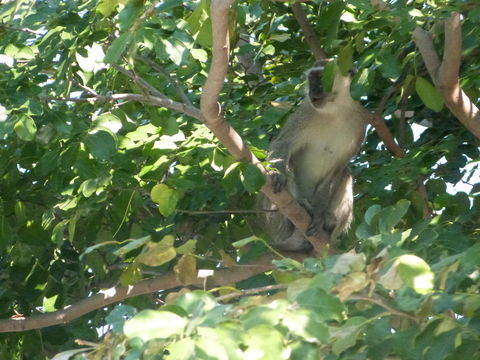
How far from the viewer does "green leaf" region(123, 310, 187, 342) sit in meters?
1.92

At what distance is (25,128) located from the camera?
13.6 ft

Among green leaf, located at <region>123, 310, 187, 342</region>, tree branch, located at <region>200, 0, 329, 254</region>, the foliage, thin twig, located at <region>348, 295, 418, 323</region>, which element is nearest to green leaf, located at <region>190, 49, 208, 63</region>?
the foliage

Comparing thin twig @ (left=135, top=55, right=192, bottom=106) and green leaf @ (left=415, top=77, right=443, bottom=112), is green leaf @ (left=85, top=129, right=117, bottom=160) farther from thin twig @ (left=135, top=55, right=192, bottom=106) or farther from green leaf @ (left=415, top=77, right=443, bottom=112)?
green leaf @ (left=415, top=77, right=443, bottom=112)

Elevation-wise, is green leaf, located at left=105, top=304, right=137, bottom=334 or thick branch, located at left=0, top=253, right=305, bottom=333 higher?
green leaf, located at left=105, top=304, right=137, bottom=334

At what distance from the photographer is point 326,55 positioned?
571 centimetres

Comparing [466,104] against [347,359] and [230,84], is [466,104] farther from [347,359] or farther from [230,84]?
[347,359]

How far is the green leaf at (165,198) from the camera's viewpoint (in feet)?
14.9

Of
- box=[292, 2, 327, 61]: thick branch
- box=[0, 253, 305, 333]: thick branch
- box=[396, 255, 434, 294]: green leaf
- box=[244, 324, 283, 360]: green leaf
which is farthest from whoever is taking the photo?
box=[292, 2, 327, 61]: thick branch

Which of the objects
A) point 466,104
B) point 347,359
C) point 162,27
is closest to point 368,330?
point 347,359

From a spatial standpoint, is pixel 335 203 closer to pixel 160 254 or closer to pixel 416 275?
pixel 160 254

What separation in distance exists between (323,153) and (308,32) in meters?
1.18

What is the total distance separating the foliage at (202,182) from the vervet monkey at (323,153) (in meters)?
0.13

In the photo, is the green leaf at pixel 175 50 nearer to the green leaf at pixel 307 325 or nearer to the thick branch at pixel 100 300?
the green leaf at pixel 307 325

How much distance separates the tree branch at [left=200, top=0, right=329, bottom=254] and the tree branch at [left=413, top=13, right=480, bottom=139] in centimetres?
100
